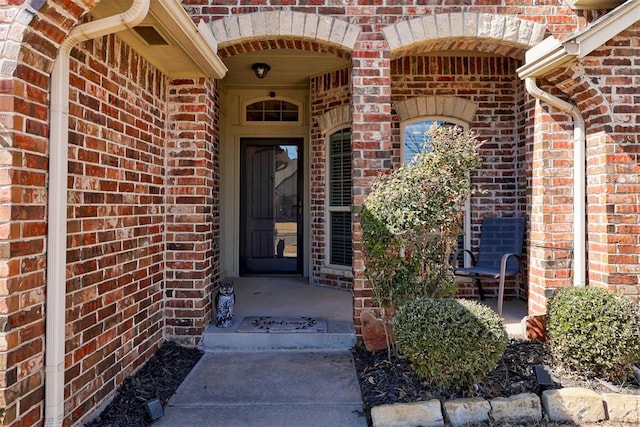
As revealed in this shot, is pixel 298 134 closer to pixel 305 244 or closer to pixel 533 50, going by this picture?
pixel 305 244

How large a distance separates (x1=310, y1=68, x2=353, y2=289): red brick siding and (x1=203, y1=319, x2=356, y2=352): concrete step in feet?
6.26

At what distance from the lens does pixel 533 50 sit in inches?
142

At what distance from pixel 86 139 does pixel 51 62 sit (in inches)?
21.1

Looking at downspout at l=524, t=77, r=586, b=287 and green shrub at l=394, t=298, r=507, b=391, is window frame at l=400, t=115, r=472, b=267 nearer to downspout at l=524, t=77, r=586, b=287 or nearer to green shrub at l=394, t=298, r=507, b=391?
downspout at l=524, t=77, r=586, b=287

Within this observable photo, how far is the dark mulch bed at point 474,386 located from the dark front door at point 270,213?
3393 mm

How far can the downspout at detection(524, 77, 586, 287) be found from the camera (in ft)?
12.3

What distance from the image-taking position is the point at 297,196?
676 centimetres

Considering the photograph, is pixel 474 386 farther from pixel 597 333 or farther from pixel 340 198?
pixel 340 198

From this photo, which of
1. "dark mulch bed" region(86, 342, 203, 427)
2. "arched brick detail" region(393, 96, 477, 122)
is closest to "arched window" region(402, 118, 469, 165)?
"arched brick detail" region(393, 96, 477, 122)

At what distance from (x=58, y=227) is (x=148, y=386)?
1.47 m

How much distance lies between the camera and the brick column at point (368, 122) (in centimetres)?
373

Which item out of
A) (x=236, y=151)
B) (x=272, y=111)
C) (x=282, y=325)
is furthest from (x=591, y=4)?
(x=236, y=151)

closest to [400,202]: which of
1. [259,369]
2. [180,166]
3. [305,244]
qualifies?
[259,369]

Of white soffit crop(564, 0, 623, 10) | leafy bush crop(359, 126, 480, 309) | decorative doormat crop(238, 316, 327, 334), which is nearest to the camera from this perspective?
leafy bush crop(359, 126, 480, 309)
